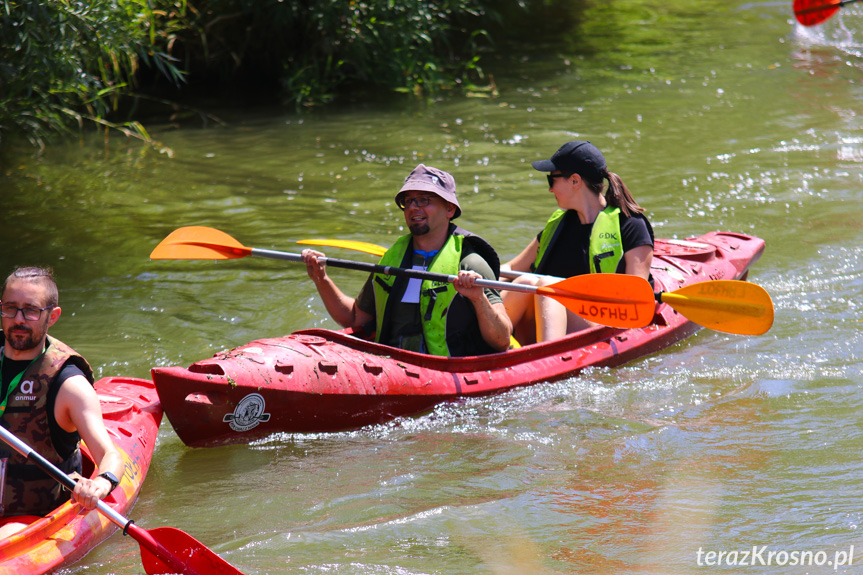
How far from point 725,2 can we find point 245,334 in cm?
1228

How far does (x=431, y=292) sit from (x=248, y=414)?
1.03 metres

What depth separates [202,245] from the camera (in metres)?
4.94

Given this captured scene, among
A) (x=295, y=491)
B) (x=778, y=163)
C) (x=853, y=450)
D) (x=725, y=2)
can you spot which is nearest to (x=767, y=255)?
(x=778, y=163)

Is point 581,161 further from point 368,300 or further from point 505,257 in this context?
point 505,257

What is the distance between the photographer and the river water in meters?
3.36

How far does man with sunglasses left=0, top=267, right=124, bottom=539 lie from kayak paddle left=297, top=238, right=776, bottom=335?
2.96m

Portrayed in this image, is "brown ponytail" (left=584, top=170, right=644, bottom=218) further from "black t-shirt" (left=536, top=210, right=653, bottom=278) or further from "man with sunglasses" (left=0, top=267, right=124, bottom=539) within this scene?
"man with sunglasses" (left=0, top=267, right=124, bottom=539)

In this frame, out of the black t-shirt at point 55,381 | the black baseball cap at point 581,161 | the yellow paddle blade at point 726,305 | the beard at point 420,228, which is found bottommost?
the yellow paddle blade at point 726,305

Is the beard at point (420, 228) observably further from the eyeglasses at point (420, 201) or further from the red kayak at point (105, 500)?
the red kayak at point (105, 500)

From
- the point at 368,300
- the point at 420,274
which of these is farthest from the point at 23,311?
the point at 368,300

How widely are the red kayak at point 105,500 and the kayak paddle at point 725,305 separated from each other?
267 centimetres

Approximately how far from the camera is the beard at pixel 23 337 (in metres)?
2.91

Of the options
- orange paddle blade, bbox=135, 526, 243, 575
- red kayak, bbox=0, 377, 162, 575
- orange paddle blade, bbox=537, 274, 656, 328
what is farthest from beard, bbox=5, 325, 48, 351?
orange paddle blade, bbox=537, 274, 656, 328

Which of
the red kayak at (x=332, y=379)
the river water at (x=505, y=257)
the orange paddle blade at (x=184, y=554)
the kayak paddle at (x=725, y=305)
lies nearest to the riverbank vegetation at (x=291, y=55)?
the river water at (x=505, y=257)
